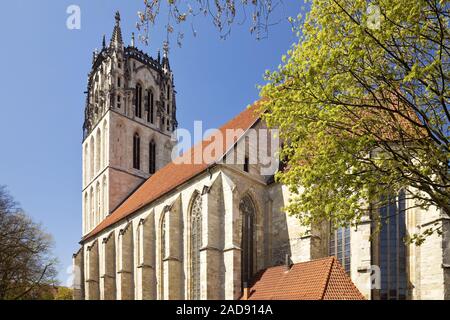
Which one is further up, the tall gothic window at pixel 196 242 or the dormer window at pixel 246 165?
the dormer window at pixel 246 165

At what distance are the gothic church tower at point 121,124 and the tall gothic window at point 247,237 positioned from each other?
1699 cm

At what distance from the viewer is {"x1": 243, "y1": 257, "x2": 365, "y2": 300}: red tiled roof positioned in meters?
14.8

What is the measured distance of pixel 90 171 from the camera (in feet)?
127

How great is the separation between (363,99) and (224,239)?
12076 millimetres

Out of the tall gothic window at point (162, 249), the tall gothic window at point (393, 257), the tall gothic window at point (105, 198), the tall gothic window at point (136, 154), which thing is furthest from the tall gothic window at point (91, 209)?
the tall gothic window at point (393, 257)

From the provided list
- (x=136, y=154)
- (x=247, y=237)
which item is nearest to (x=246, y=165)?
(x=247, y=237)

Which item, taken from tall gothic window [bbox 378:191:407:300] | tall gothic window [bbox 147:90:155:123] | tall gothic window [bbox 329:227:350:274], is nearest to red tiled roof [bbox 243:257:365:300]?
tall gothic window [bbox 378:191:407:300]

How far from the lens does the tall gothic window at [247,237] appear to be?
19.6 meters

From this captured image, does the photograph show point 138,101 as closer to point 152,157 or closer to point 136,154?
point 136,154

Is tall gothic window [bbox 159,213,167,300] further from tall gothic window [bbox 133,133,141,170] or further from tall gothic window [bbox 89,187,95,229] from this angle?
tall gothic window [bbox 89,187,95,229]

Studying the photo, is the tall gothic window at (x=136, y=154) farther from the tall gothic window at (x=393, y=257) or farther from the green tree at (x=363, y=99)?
the green tree at (x=363, y=99)

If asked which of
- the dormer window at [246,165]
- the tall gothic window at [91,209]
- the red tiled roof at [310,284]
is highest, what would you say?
the dormer window at [246,165]

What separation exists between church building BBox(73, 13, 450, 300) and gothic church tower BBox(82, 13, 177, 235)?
11 cm
